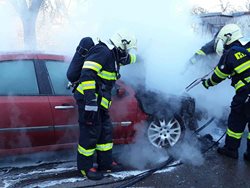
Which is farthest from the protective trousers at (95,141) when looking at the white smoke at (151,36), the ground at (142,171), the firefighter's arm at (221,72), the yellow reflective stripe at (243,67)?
the yellow reflective stripe at (243,67)

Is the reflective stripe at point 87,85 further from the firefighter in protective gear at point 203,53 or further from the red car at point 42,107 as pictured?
the firefighter in protective gear at point 203,53

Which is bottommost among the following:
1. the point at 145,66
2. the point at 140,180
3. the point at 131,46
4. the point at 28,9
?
the point at 140,180

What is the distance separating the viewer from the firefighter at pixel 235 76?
480 cm

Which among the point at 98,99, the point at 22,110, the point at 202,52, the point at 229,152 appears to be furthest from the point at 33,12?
the point at 229,152

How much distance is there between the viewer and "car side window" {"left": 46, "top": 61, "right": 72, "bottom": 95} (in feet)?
14.7

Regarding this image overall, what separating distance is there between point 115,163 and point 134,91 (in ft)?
3.35

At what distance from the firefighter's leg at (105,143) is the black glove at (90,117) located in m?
0.26

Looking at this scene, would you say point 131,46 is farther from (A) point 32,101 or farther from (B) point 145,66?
(A) point 32,101

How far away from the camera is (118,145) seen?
5.21 m

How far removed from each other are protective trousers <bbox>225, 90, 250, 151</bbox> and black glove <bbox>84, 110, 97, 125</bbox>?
2115 millimetres

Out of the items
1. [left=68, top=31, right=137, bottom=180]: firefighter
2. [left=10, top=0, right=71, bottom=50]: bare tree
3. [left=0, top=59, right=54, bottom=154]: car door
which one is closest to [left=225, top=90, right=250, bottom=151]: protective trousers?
[left=68, top=31, right=137, bottom=180]: firefighter

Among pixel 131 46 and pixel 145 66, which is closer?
pixel 131 46

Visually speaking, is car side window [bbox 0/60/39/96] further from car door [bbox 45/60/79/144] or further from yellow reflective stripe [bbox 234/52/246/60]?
yellow reflective stripe [bbox 234/52/246/60]

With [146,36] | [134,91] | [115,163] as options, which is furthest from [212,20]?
[115,163]
